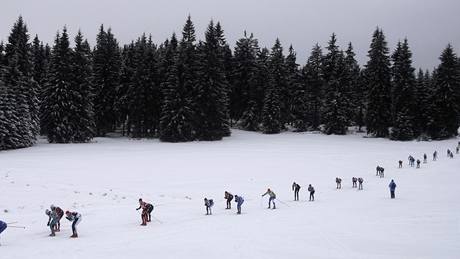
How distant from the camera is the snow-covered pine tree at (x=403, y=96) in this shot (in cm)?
6531

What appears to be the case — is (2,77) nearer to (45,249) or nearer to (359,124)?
(45,249)

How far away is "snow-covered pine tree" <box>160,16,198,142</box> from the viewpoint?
62375 mm

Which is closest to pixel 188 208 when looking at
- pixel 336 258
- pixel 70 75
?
pixel 336 258

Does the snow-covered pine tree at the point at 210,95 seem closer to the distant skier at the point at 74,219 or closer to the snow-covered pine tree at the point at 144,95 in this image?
the snow-covered pine tree at the point at 144,95

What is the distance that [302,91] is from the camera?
80.2 metres

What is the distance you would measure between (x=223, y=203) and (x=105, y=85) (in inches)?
1985

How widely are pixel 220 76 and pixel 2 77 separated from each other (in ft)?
97.3

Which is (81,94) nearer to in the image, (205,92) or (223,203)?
(205,92)

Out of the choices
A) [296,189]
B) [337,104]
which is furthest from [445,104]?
[296,189]

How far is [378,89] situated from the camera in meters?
70.9

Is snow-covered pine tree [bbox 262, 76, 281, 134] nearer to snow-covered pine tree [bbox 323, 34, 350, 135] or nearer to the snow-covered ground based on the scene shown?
snow-covered pine tree [bbox 323, 34, 350, 135]

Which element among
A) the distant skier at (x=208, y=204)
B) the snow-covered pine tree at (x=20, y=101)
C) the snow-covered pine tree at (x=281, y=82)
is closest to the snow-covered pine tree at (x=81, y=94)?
the snow-covered pine tree at (x=20, y=101)

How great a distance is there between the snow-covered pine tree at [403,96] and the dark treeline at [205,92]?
16 cm

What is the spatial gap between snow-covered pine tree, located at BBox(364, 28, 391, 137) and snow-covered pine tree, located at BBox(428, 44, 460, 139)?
662cm
